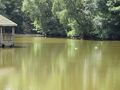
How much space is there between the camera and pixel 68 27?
58.5m

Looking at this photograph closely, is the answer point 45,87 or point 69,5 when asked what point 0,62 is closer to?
point 45,87

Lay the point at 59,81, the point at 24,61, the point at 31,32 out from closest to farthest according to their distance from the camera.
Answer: the point at 59,81, the point at 24,61, the point at 31,32

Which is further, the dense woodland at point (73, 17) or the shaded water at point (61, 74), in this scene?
the dense woodland at point (73, 17)

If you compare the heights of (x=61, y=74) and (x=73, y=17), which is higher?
(x=73, y=17)

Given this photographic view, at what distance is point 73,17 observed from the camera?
54500mm

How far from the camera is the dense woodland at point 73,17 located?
49.2 m

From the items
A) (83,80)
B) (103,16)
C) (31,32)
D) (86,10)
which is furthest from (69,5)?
(83,80)

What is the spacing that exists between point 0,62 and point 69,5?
31.3 m

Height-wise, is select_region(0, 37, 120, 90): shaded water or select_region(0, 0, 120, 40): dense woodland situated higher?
select_region(0, 0, 120, 40): dense woodland

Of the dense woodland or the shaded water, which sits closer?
the shaded water

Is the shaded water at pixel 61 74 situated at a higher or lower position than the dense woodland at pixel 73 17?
Answer: lower

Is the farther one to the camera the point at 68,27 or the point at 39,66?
the point at 68,27

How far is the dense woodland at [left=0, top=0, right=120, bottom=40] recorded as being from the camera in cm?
4925

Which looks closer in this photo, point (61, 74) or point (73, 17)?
point (61, 74)
